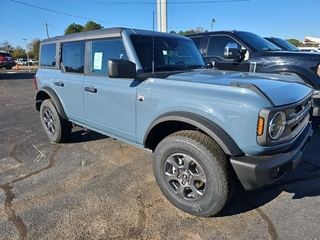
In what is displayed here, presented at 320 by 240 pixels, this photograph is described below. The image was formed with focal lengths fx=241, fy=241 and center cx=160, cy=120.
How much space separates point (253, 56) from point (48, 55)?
4.31 metres

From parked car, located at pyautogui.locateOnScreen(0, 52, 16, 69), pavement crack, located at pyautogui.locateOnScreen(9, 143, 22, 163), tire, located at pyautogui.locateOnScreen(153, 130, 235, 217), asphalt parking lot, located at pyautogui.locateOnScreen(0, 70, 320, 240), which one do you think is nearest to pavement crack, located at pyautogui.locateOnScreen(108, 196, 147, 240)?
asphalt parking lot, located at pyautogui.locateOnScreen(0, 70, 320, 240)

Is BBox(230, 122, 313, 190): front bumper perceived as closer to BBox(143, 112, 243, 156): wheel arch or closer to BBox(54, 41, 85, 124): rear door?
BBox(143, 112, 243, 156): wheel arch

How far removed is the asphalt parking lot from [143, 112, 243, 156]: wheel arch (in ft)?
2.22

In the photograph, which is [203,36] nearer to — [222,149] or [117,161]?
[117,161]

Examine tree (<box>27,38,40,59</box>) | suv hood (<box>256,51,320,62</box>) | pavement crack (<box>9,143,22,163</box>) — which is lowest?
pavement crack (<box>9,143,22,163</box>)

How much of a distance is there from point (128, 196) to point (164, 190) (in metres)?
0.45

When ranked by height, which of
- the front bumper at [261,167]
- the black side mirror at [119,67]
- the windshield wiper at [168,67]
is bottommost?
the front bumper at [261,167]

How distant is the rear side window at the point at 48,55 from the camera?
428 centimetres

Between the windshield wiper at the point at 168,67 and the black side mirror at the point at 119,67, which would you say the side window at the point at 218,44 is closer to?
the windshield wiper at the point at 168,67

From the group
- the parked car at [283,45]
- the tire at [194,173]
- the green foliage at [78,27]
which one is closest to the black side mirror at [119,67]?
the tire at [194,173]

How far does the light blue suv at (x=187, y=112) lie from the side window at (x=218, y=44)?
2.54m

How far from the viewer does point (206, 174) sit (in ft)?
7.50

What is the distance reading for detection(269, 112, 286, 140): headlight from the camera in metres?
2.00

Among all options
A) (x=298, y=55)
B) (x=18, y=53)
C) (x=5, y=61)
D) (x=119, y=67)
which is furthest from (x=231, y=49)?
(x=18, y=53)
